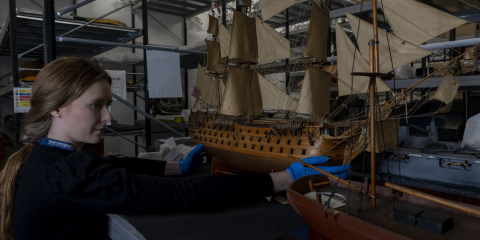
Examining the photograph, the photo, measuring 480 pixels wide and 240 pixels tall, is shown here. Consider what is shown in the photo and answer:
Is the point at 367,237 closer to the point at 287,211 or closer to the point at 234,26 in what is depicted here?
the point at 287,211

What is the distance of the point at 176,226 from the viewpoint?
117cm

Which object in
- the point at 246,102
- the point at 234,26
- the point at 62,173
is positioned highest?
the point at 234,26

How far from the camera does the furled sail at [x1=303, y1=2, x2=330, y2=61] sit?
276cm

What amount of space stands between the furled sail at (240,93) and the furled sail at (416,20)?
180cm

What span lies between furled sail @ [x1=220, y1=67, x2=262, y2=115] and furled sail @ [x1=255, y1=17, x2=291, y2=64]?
0.29 meters

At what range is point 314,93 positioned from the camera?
2604mm

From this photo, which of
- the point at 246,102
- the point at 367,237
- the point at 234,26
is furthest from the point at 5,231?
the point at 234,26

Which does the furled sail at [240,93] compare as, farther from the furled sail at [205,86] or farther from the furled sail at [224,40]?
the furled sail at [205,86]

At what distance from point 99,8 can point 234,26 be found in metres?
4.27

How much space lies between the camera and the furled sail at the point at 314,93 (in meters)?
2.54

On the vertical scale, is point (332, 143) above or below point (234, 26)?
below

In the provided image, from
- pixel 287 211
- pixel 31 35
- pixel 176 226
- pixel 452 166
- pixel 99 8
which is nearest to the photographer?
pixel 176 226

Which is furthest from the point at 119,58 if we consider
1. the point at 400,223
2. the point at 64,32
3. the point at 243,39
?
the point at 400,223

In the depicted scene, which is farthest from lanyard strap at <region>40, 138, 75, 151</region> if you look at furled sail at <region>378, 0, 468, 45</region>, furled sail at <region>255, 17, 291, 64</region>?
furled sail at <region>255, 17, 291, 64</region>
